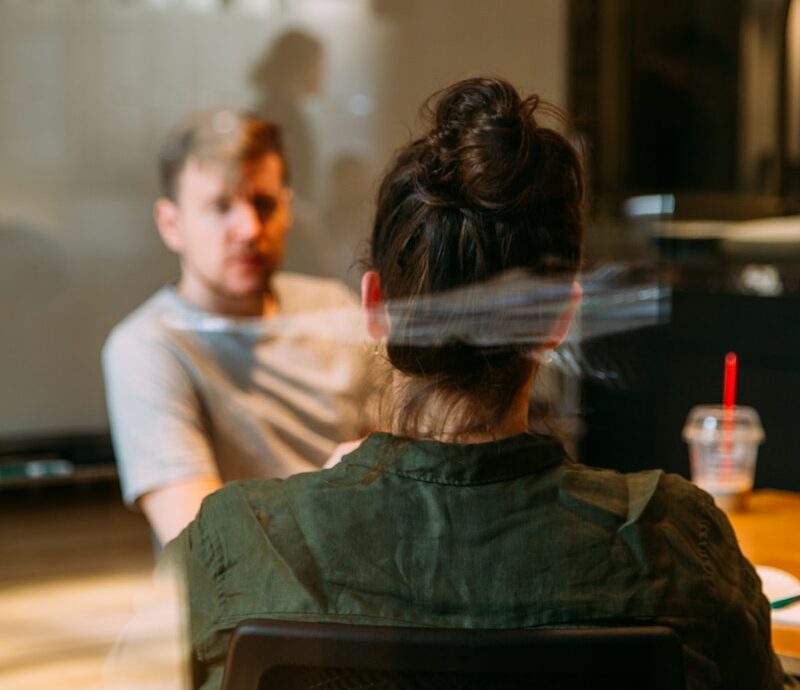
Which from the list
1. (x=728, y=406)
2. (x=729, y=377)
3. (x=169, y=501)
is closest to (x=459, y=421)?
(x=169, y=501)

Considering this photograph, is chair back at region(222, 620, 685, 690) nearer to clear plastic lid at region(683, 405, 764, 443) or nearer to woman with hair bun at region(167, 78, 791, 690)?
woman with hair bun at region(167, 78, 791, 690)

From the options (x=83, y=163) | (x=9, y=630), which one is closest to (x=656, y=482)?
(x=9, y=630)

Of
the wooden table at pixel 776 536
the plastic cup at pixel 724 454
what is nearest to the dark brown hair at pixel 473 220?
the wooden table at pixel 776 536

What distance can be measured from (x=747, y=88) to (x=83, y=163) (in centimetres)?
268

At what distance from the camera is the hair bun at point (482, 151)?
80cm

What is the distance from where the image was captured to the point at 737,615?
2.54 ft

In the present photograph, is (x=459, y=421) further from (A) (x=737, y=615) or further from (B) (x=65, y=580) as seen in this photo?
(B) (x=65, y=580)

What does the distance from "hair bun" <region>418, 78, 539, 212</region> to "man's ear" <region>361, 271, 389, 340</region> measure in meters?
0.10

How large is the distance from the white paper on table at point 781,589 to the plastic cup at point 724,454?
31cm

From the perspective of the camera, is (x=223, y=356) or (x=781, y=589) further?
(x=223, y=356)

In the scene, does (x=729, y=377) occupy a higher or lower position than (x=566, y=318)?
lower

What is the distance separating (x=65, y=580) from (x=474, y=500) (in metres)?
0.72

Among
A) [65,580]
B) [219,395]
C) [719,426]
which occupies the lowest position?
[65,580]

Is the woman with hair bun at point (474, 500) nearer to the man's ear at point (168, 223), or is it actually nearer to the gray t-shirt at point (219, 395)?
the gray t-shirt at point (219, 395)
